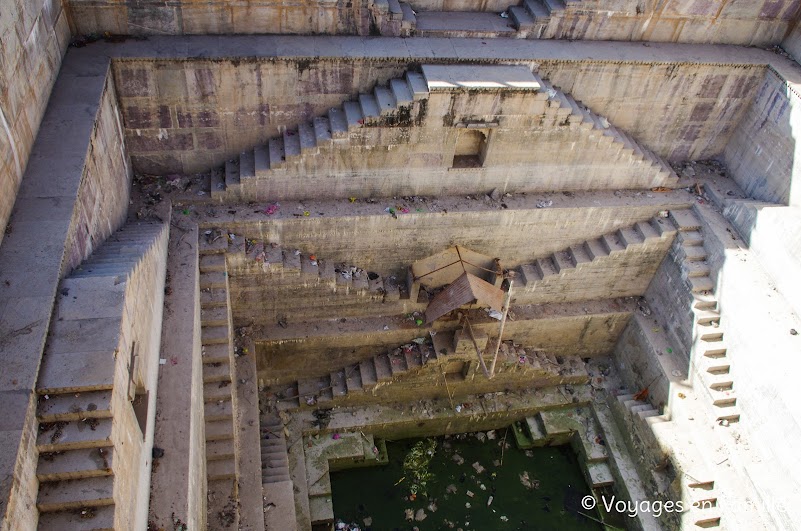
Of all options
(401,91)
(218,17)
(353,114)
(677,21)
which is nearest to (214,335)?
(353,114)

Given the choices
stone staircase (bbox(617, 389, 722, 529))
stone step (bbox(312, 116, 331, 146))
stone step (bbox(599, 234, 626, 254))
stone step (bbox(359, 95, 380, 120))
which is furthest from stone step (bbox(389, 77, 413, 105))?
stone staircase (bbox(617, 389, 722, 529))

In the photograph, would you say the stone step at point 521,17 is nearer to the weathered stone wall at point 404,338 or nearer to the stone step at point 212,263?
the weathered stone wall at point 404,338

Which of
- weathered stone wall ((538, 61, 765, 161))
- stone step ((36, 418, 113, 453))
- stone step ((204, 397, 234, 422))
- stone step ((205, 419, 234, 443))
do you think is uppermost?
weathered stone wall ((538, 61, 765, 161))

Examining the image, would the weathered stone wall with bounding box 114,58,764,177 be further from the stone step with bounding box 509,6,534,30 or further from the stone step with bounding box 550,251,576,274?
the stone step with bounding box 550,251,576,274

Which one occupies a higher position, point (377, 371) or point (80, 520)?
point (377, 371)

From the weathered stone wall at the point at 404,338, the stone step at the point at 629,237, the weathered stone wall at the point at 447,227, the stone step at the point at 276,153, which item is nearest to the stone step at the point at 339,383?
the weathered stone wall at the point at 404,338

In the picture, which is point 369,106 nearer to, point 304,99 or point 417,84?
point 417,84

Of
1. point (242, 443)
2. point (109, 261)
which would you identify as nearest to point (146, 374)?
point (109, 261)
